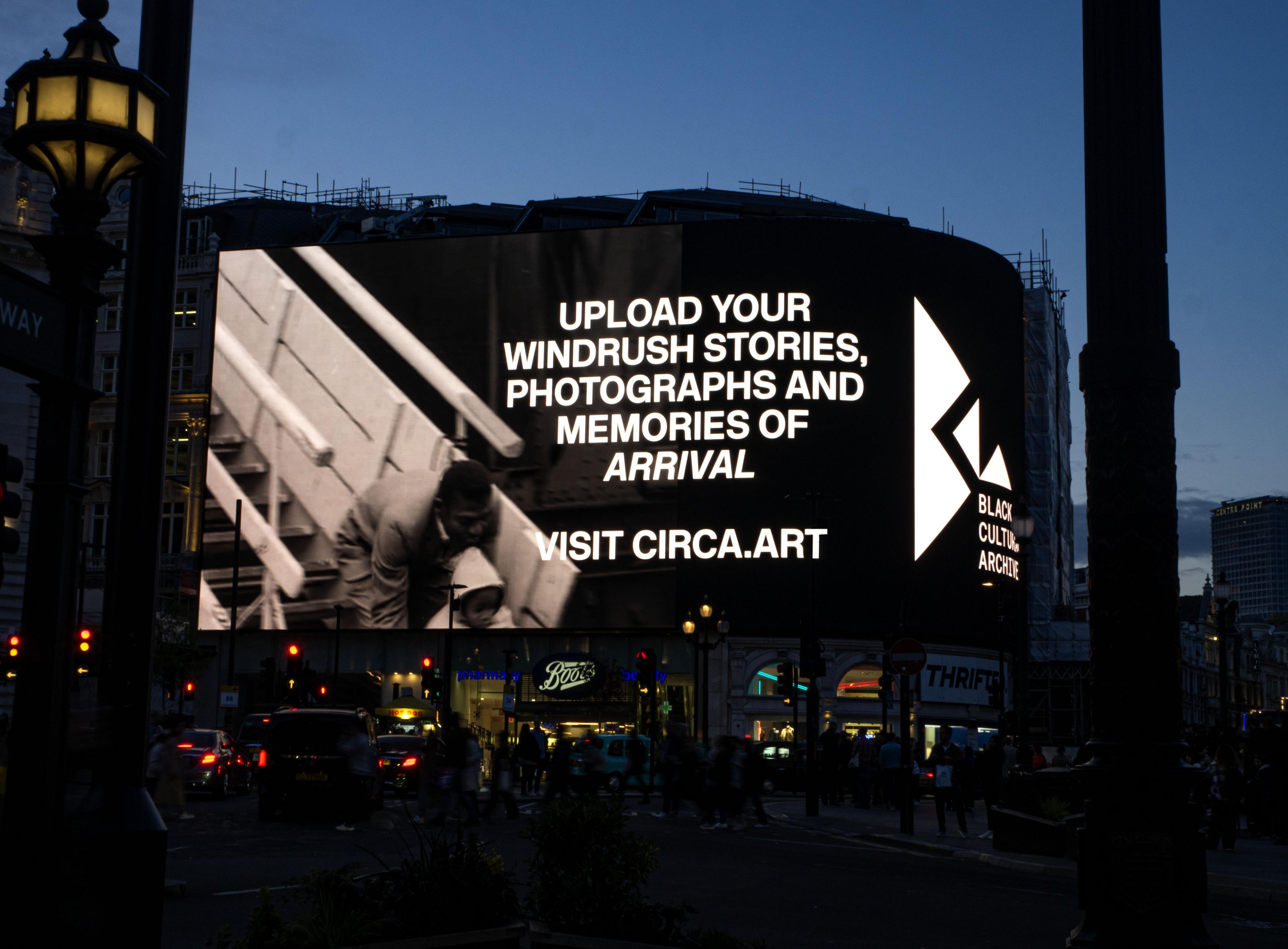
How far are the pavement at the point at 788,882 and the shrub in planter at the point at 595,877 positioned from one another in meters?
0.72

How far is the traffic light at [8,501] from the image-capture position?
704cm

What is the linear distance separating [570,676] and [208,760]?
3069 cm

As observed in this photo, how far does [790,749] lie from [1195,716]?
324 ft

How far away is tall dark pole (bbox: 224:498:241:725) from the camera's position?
56188 mm

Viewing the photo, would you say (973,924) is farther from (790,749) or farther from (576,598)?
(576,598)

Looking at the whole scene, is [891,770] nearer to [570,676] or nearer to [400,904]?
[400,904]

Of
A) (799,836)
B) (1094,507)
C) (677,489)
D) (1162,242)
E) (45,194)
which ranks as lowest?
(799,836)

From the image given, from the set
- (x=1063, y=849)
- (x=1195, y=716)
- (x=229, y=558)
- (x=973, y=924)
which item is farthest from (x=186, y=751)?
(x=1195, y=716)

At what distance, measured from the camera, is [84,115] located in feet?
21.2

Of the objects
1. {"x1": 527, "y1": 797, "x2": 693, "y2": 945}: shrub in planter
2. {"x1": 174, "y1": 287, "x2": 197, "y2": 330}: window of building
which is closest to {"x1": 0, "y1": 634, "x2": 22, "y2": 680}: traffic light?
{"x1": 527, "y1": 797, "x2": 693, "y2": 945}: shrub in planter

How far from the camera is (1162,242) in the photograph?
765 centimetres

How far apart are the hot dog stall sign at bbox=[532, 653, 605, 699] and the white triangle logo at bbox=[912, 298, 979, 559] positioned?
47.7 ft

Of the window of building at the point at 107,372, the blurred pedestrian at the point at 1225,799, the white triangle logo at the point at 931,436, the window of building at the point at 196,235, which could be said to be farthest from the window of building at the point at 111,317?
the blurred pedestrian at the point at 1225,799

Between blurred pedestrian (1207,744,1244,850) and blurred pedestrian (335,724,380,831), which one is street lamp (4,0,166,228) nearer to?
blurred pedestrian (335,724,380,831)
